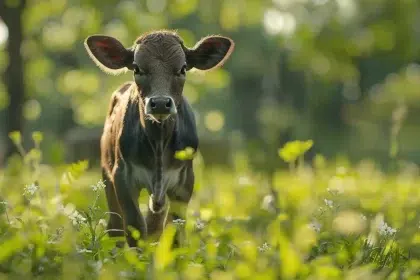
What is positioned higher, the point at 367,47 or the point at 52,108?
the point at 367,47

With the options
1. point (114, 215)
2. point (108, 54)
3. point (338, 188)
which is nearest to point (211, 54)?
point (108, 54)

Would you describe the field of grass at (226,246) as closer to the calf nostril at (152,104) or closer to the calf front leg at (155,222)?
the calf front leg at (155,222)

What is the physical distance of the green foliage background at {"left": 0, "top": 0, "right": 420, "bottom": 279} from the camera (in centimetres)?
420

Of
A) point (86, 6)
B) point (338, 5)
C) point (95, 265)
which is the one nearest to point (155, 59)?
point (95, 265)

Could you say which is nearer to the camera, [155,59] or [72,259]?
[72,259]

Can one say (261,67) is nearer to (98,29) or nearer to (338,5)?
(338,5)

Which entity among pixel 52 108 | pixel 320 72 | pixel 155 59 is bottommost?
pixel 52 108

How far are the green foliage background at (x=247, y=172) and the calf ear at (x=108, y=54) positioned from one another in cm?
77

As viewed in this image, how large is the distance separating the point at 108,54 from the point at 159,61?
0.58 metres

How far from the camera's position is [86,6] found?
18703mm

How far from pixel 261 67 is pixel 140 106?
57381mm

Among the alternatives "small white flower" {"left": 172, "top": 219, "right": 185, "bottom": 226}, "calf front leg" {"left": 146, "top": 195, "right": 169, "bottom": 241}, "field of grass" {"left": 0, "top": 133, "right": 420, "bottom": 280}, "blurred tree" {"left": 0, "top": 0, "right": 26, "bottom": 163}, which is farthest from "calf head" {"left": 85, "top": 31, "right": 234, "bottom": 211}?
"blurred tree" {"left": 0, "top": 0, "right": 26, "bottom": 163}

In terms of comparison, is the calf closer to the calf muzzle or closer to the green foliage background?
the calf muzzle

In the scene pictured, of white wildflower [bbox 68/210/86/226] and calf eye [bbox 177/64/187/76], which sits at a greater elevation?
calf eye [bbox 177/64/187/76]
